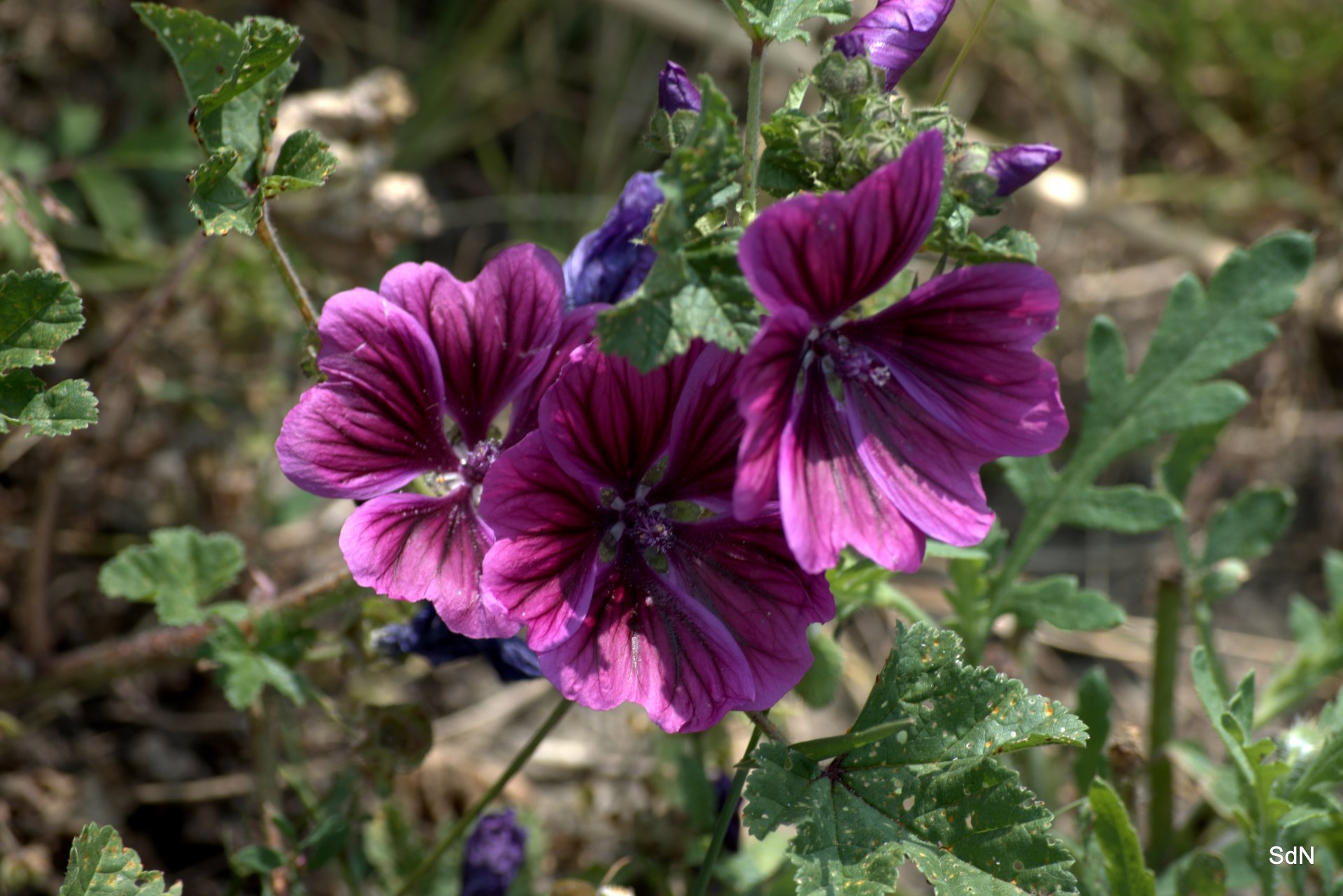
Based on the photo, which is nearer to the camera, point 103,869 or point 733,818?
point 103,869

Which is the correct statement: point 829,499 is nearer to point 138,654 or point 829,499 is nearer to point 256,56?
point 256,56

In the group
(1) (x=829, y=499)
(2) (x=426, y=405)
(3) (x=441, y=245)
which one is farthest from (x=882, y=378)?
(3) (x=441, y=245)

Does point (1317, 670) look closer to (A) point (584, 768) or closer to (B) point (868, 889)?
(B) point (868, 889)

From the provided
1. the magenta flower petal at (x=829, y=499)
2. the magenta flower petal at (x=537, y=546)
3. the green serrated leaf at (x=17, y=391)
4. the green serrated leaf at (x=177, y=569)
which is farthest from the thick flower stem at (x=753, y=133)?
the green serrated leaf at (x=177, y=569)

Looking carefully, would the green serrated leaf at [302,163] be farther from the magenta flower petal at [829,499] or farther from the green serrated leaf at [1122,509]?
the green serrated leaf at [1122,509]

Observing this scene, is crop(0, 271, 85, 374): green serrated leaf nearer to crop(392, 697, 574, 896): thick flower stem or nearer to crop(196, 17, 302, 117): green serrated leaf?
crop(196, 17, 302, 117): green serrated leaf

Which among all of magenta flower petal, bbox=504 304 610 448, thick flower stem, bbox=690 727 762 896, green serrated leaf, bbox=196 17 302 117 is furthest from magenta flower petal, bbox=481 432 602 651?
green serrated leaf, bbox=196 17 302 117
